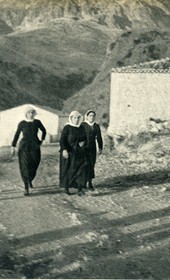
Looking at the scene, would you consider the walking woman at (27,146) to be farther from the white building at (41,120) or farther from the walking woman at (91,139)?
the white building at (41,120)

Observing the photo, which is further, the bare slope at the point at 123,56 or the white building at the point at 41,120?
the bare slope at the point at 123,56

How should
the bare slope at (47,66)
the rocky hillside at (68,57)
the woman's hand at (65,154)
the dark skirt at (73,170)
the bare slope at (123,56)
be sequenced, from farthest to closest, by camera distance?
the bare slope at (47,66), the rocky hillside at (68,57), the bare slope at (123,56), the dark skirt at (73,170), the woman's hand at (65,154)

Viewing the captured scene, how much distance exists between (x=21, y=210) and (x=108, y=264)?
1.96 meters

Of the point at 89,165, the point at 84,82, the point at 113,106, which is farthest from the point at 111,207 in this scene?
the point at 84,82

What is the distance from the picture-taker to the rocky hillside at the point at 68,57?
1158 inches

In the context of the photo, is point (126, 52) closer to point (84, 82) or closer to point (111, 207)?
point (84, 82)

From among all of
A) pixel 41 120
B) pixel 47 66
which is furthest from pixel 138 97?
pixel 47 66

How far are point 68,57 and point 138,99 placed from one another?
28017 millimetres

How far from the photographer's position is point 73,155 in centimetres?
764

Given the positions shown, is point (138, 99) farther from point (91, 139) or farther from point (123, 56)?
point (123, 56)

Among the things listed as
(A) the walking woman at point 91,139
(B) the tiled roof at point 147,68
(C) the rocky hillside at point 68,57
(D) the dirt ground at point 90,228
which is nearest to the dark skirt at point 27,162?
(D) the dirt ground at point 90,228

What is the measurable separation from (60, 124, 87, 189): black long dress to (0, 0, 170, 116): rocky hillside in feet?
46.6

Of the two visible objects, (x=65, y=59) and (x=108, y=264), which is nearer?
(x=108, y=264)

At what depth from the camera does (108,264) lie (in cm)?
515
